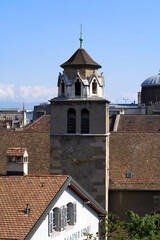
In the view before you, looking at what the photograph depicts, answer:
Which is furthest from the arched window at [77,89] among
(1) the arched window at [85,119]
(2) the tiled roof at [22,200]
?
(2) the tiled roof at [22,200]

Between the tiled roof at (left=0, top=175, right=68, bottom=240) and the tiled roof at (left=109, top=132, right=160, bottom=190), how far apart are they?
1631cm

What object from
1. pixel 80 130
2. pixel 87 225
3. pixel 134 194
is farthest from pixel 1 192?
pixel 134 194

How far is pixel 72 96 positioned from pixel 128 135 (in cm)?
1023

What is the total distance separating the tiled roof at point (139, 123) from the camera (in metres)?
73.1

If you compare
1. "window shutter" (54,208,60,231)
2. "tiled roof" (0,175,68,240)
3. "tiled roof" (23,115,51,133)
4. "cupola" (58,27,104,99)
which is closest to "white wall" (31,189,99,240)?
"window shutter" (54,208,60,231)

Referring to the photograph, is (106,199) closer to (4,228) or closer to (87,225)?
(87,225)

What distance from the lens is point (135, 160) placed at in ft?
146

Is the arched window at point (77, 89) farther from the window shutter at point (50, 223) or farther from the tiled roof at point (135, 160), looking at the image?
the window shutter at point (50, 223)

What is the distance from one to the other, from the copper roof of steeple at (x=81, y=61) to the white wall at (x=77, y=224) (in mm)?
12365

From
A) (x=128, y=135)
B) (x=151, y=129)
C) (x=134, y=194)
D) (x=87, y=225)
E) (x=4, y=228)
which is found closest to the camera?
(x=4, y=228)

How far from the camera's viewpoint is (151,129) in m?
72.9

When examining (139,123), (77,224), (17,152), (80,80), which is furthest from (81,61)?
(139,123)

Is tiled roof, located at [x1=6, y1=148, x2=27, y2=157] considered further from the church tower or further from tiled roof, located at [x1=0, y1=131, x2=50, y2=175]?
tiled roof, located at [x1=0, y1=131, x2=50, y2=175]

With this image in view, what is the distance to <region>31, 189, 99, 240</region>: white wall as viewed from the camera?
2417 cm
